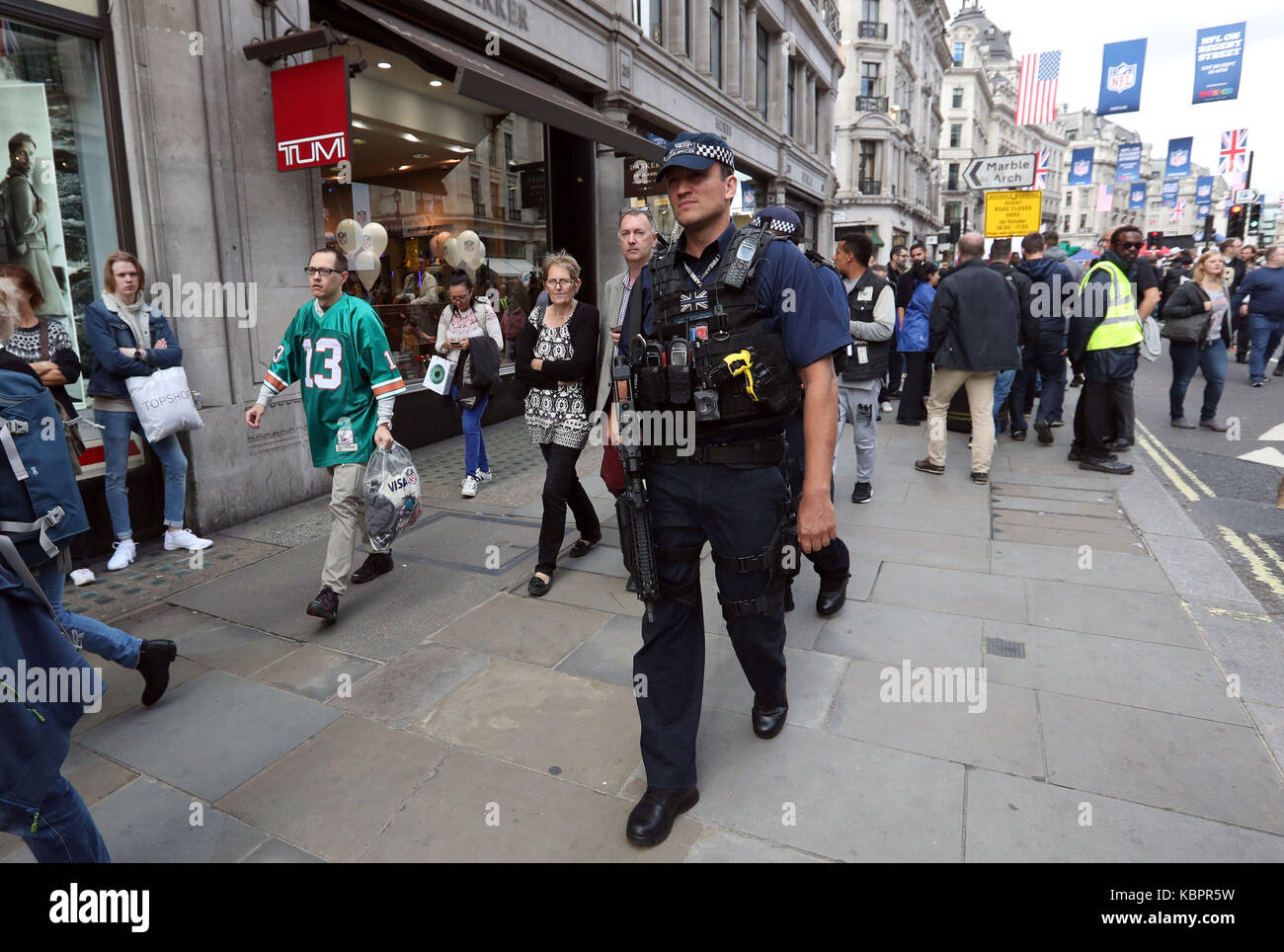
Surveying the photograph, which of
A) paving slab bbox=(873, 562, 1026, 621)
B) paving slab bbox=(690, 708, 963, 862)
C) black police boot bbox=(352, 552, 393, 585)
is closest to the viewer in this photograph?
paving slab bbox=(690, 708, 963, 862)

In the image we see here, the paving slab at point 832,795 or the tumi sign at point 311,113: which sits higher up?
the tumi sign at point 311,113

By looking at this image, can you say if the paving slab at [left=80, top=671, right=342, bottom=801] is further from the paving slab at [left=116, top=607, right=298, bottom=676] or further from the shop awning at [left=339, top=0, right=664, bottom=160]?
the shop awning at [left=339, top=0, right=664, bottom=160]

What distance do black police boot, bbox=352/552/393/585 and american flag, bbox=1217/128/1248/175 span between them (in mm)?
33354

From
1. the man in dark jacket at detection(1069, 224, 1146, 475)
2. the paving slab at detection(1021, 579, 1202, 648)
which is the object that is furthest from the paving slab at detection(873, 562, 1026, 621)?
the man in dark jacket at detection(1069, 224, 1146, 475)

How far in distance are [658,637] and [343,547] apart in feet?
8.01

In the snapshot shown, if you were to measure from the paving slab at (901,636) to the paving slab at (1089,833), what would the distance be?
107 cm

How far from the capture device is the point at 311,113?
605cm

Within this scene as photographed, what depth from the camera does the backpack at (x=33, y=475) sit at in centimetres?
246

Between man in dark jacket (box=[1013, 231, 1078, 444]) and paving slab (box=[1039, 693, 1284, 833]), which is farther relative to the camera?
man in dark jacket (box=[1013, 231, 1078, 444])

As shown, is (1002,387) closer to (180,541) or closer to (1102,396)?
(1102,396)

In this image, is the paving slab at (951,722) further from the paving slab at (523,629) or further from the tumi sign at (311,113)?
the tumi sign at (311,113)

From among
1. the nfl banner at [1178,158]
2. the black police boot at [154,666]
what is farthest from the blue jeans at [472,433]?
the nfl banner at [1178,158]

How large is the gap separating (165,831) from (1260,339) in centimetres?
1532

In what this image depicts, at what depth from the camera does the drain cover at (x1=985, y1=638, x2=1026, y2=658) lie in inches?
154
